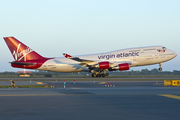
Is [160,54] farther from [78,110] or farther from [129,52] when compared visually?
[78,110]

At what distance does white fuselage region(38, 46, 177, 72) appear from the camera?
171 ft

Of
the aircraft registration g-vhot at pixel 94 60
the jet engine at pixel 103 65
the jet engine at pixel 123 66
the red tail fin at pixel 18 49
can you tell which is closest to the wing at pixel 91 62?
the aircraft registration g-vhot at pixel 94 60

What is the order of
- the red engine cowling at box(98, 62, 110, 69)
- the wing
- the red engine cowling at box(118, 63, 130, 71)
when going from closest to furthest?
the red engine cowling at box(98, 62, 110, 69)
the red engine cowling at box(118, 63, 130, 71)
the wing

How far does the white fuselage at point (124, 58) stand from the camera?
52.2 meters

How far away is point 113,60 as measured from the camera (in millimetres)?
54000

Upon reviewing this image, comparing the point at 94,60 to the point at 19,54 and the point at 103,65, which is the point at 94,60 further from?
the point at 19,54

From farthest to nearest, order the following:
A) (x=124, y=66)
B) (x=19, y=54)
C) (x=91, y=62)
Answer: (x=19, y=54) → (x=91, y=62) → (x=124, y=66)

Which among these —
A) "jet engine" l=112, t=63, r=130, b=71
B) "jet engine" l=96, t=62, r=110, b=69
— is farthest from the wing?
"jet engine" l=96, t=62, r=110, b=69

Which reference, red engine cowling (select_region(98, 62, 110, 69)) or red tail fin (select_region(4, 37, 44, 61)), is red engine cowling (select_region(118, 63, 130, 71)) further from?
red tail fin (select_region(4, 37, 44, 61))

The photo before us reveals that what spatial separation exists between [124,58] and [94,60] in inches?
256

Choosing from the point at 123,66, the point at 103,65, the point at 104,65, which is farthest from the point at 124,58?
the point at 103,65

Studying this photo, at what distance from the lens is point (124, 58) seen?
174 feet

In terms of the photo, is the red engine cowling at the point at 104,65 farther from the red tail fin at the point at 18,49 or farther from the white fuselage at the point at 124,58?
the red tail fin at the point at 18,49

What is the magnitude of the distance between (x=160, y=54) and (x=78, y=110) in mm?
41923
